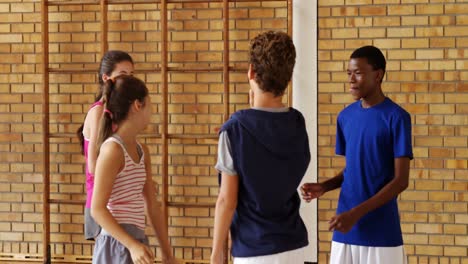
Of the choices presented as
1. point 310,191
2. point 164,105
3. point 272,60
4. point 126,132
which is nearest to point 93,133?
point 126,132

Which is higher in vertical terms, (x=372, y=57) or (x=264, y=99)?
(x=372, y=57)

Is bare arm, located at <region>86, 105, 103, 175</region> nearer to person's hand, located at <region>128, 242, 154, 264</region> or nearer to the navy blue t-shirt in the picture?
→ person's hand, located at <region>128, 242, 154, 264</region>

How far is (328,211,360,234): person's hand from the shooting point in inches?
122

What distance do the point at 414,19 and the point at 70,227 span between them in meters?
2.79

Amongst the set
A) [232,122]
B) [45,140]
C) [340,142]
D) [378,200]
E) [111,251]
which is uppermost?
[232,122]

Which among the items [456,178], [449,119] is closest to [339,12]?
[449,119]

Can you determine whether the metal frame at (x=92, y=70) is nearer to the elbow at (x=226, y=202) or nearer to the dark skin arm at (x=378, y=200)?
the dark skin arm at (x=378, y=200)

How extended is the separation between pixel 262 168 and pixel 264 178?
3cm

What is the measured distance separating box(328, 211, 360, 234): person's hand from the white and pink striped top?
755 millimetres

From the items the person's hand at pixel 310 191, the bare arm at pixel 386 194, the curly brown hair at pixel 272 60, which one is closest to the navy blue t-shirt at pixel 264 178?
the curly brown hair at pixel 272 60

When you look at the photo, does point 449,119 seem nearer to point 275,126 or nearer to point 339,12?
point 339,12

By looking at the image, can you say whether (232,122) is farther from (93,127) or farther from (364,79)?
(93,127)

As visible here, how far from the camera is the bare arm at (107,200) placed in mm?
2689

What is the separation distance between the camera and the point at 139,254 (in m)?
2.67
